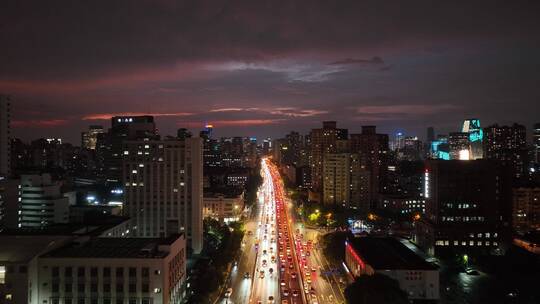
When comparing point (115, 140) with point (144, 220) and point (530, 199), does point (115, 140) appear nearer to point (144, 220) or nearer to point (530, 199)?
point (144, 220)

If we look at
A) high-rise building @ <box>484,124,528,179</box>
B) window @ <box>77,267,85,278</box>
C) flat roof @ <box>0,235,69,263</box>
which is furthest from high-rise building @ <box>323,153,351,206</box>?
window @ <box>77,267,85,278</box>

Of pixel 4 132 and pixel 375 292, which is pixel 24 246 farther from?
pixel 4 132

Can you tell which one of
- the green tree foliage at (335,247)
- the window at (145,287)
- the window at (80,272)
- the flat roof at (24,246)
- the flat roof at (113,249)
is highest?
the flat roof at (24,246)

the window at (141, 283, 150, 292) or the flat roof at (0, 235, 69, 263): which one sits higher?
the flat roof at (0, 235, 69, 263)

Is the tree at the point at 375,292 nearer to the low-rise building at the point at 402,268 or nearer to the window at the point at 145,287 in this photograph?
the low-rise building at the point at 402,268

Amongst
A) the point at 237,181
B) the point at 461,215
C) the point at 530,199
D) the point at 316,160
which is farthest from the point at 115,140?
the point at 530,199

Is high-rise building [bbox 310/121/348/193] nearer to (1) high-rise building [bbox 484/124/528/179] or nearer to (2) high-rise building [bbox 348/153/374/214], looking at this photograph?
(2) high-rise building [bbox 348/153/374/214]

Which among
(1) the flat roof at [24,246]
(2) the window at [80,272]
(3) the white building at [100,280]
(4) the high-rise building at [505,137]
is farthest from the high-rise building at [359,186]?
(2) the window at [80,272]
